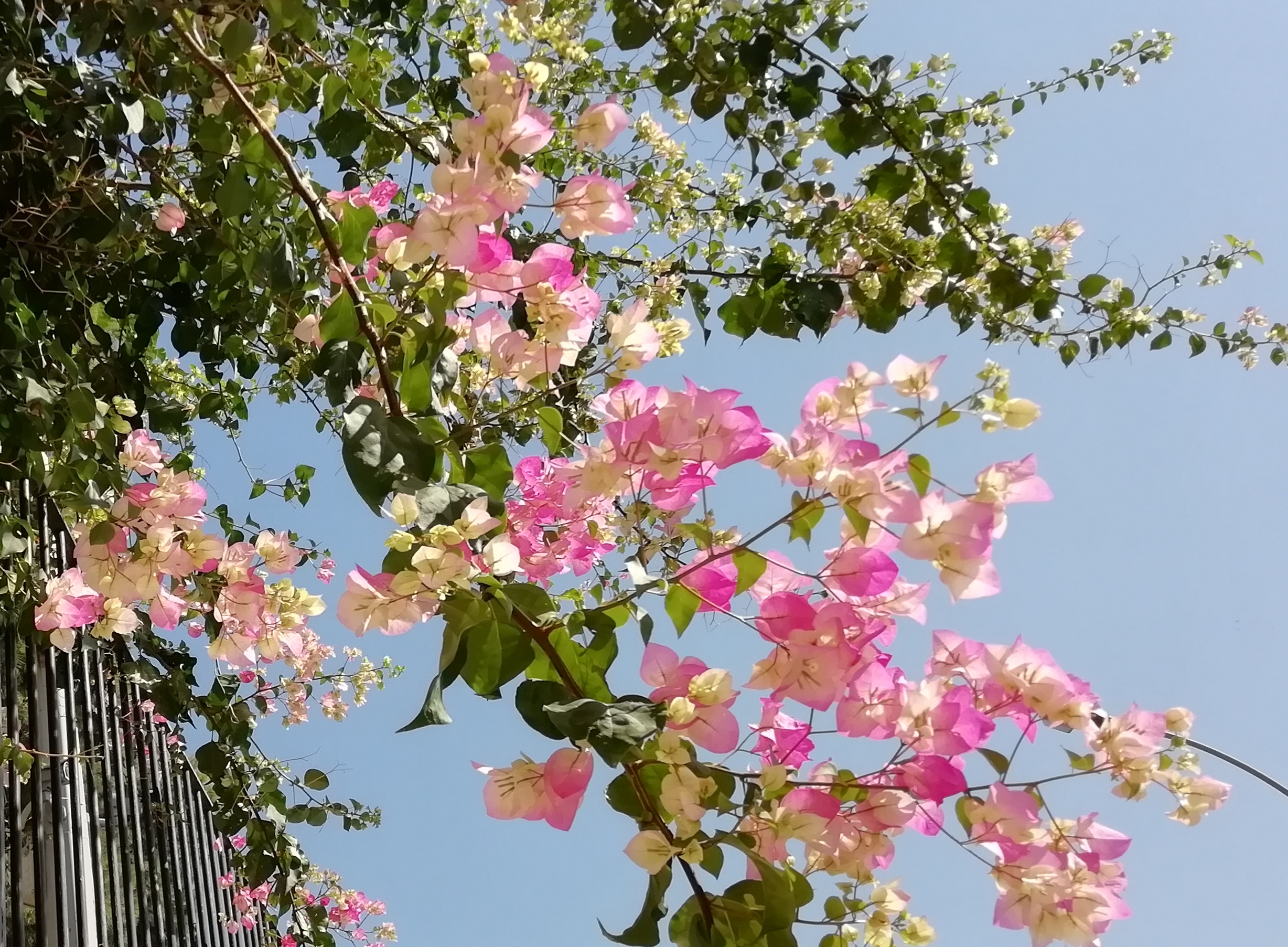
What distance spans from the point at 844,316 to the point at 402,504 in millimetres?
1021

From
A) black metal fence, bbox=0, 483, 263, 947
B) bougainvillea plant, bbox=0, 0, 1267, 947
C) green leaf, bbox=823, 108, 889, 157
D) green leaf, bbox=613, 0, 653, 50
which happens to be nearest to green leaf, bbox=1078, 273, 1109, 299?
bougainvillea plant, bbox=0, 0, 1267, 947

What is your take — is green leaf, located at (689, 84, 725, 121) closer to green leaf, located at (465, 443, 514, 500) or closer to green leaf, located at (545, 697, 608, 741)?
green leaf, located at (465, 443, 514, 500)

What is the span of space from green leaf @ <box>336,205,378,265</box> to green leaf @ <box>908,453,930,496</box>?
44 centimetres

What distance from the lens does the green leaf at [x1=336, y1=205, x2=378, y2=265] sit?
683 millimetres

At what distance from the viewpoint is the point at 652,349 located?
0.68 meters

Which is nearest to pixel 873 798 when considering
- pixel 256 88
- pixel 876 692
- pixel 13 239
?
pixel 876 692

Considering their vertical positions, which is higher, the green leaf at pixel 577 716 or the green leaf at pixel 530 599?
the green leaf at pixel 530 599

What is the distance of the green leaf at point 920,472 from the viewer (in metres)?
0.54

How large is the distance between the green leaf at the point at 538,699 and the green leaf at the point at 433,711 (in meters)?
0.05

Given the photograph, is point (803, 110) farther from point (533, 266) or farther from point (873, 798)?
point (873, 798)

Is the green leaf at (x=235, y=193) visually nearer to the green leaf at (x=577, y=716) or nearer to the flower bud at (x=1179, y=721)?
the green leaf at (x=577, y=716)

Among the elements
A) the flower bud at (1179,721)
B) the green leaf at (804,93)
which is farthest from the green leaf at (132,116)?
Result: the flower bud at (1179,721)

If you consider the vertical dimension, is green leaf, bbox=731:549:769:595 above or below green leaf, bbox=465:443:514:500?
below

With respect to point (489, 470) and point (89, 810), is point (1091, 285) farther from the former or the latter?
point (89, 810)
